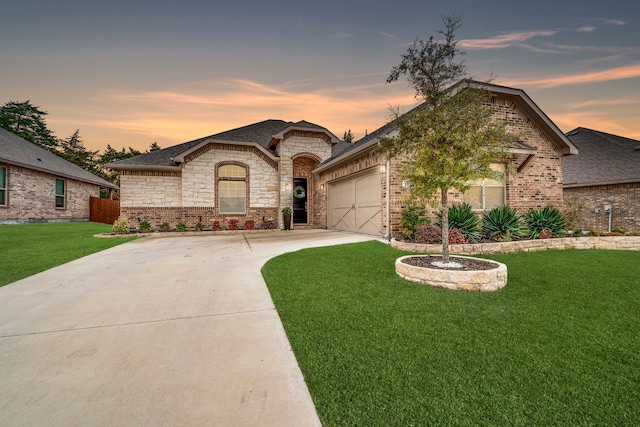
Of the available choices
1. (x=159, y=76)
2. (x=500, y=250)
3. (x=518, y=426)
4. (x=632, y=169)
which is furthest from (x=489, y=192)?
(x=159, y=76)

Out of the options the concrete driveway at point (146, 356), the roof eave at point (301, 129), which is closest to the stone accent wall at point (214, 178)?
the roof eave at point (301, 129)

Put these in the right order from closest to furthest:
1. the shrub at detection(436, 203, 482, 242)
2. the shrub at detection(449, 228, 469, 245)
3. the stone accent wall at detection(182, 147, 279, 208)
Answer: the shrub at detection(449, 228, 469, 245) → the shrub at detection(436, 203, 482, 242) → the stone accent wall at detection(182, 147, 279, 208)

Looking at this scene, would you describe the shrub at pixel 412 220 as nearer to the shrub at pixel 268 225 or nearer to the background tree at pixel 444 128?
the background tree at pixel 444 128

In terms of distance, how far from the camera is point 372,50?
12211 mm

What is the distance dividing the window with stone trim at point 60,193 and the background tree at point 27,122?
21574 millimetres

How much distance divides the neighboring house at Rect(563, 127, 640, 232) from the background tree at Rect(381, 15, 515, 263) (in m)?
10.5

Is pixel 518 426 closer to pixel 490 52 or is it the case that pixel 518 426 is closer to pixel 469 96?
pixel 469 96

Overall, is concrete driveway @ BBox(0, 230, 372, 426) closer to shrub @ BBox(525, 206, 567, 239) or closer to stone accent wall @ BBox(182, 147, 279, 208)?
shrub @ BBox(525, 206, 567, 239)

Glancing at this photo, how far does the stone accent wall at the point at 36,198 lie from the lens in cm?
1501

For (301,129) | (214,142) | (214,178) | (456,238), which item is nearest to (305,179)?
Result: (301,129)

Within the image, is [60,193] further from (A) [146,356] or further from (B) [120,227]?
(A) [146,356]

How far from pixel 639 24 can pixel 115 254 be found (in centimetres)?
1915

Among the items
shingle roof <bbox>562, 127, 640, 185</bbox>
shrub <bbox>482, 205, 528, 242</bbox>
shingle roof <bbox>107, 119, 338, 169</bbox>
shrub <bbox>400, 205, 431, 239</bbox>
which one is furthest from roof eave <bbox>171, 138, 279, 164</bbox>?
shingle roof <bbox>562, 127, 640, 185</bbox>

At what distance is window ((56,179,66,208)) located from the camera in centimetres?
1845
